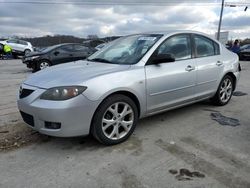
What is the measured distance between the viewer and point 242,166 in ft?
10.7

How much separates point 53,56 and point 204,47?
9.12 m

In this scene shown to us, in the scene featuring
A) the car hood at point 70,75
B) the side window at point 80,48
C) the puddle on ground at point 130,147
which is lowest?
the puddle on ground at point 130,147

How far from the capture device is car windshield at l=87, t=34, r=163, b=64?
4.34 metres

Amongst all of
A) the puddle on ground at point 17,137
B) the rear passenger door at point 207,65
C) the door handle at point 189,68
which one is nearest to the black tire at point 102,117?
the puddle on ground at point 17,137

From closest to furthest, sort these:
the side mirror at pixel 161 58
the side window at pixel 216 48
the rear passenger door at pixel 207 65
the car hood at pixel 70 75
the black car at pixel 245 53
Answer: the car hood at pixel 70 75 → the side mirror at pixel 161 58 → the rear passenger door at pixel 207 65 → the side window at pixel 216 48 → the black car at pixel 245 53

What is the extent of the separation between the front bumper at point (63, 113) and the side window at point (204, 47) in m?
2.54

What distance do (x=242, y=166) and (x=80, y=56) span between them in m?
11.2

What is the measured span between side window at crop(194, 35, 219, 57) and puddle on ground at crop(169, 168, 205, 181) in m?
2.58

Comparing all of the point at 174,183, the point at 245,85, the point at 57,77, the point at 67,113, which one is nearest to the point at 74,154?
the point at 67,113

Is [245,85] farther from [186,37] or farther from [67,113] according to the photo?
[67,113]

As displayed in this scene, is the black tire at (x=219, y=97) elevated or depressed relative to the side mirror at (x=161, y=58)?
depressed

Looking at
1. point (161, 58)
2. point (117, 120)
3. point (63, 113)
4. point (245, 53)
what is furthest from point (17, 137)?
point (245, 53)

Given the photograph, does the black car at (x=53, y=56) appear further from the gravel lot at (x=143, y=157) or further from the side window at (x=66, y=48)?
the gravel lot at (x=143, y=157)

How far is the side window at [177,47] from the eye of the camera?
178 inches
